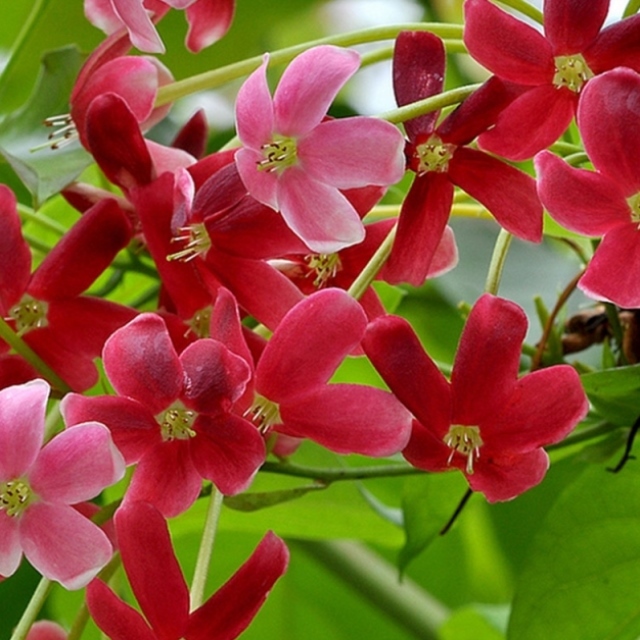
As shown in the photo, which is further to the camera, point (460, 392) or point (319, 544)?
point (319, 544)

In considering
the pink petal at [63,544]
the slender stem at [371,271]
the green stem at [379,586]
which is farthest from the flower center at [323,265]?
the green stem at [379,586]

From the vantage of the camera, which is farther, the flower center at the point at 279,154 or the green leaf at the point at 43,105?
the green leaf at the point at 43,105

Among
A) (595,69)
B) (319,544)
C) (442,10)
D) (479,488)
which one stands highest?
(595,69)

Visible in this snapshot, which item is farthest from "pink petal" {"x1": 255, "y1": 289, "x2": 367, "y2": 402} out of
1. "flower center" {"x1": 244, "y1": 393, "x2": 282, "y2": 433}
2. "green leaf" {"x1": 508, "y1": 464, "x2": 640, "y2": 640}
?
"green leaf" {"x1": 508, "y1": 464, "x2": 640, "y2": 640}

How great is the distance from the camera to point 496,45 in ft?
1.38

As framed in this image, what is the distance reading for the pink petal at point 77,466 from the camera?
1.30ft

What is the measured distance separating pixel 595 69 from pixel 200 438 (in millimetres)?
173

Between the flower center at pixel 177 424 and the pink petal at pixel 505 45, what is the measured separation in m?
0.15

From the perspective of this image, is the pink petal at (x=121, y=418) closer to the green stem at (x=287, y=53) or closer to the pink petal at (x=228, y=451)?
the pink petal at (x=228, y=451)

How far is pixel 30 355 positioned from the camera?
481 mm

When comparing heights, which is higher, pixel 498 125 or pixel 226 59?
pixel 498 125

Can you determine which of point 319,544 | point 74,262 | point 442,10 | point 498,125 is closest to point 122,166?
point 74,262

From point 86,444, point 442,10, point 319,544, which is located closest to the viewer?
point 86,444

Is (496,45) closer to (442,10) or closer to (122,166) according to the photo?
(122,166)
